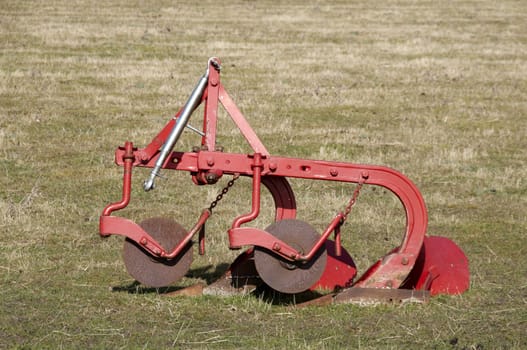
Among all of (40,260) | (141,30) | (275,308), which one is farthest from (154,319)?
(141,30)

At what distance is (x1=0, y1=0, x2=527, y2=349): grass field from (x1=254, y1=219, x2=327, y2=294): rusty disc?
25cm

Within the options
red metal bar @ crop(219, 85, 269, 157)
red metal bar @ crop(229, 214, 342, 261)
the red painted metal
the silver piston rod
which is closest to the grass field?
the red painted metal

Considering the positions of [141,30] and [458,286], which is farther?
[141,30]

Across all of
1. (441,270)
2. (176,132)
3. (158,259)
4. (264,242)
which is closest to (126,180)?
(176,132)

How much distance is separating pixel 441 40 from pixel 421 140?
12628 mm

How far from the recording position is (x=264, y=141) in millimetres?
16328

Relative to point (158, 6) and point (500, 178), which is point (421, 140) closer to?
point (500, 178)

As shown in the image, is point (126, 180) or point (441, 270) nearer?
point (126, 180)

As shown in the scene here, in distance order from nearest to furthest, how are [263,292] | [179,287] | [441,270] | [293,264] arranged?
[293,264] → [263,292] → [441,270] → [179,287]

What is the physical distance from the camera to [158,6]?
1340 inches

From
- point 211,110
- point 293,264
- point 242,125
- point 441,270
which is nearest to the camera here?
point 293,264

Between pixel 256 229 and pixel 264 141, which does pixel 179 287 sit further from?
pixel 264 141

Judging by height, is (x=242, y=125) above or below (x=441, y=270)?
above

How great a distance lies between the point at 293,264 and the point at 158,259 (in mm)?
1080
